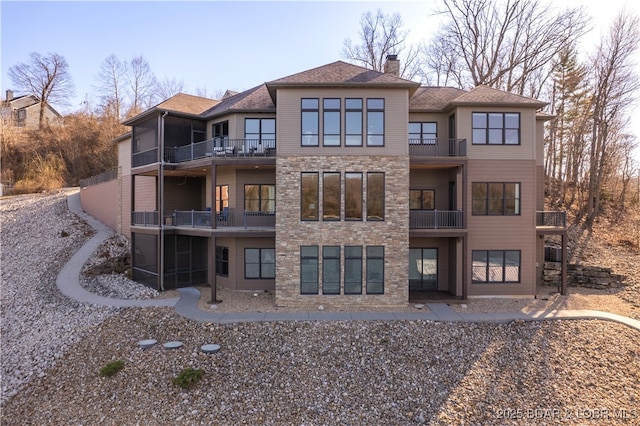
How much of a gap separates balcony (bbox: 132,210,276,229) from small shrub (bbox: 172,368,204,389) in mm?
6219

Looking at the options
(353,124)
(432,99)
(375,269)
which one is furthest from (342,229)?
(432,99)

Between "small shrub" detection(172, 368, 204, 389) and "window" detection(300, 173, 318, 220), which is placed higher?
"window" detection(300, 173, 318, 220)

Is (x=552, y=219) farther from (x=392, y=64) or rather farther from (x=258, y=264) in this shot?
(x=258, y=264)

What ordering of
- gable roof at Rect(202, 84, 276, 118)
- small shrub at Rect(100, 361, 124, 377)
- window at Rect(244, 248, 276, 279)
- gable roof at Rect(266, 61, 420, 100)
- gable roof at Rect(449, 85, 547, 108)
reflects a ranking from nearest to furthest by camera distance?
small shrub at Rect(100, 361, 124, 377) < gable roof at Rect(266, 61, 420, 100) < gable roof at Rect(449, 85, 547, 108) < gable roof at Rect(202, 84, 276, 118) < window at Rect(244, 248, 276, 279)

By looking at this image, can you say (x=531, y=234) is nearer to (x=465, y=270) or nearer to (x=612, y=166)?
(x=465, y=270)

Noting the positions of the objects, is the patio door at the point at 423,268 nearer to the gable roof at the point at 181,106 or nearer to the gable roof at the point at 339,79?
the gable roof at the point at 339,79

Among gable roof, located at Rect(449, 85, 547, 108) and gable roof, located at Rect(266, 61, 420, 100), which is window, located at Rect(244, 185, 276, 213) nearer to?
gable roof, located at Rect(266, 61, 420, 100)

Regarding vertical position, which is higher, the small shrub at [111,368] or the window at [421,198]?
the window at [421,198]

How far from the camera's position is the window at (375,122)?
13.4 meters

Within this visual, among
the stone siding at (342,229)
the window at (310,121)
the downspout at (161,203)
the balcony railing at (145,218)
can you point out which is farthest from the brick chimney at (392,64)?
the balcony railing at (145,218)

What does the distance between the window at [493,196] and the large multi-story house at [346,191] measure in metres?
0.04

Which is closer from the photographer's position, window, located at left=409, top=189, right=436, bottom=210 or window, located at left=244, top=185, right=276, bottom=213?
window, located at left=244, top=185, right=276, bottom=213

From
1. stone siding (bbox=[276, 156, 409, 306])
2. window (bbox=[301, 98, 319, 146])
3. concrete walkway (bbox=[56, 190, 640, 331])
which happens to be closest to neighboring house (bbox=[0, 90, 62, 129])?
concrete walkway (bbox=[56, 190, 640, 331])

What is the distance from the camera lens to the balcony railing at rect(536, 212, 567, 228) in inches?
595
